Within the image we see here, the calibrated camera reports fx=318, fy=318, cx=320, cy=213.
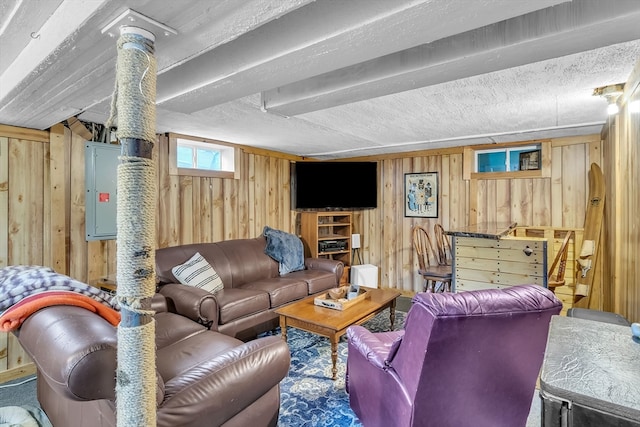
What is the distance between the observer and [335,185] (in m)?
5.10

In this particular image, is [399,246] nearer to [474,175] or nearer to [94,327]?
[474,175]

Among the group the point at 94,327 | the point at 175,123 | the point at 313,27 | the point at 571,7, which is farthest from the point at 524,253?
the point at 175,123

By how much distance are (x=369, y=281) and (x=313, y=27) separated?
4.02 metres

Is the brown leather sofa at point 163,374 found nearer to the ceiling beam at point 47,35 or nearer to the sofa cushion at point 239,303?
the sofa cushion at point 239,303

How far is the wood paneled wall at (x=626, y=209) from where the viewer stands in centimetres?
183

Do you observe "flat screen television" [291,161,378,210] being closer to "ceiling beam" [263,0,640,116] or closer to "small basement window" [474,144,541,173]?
"small basement window" [474,144,541,173]

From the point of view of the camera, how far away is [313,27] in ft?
4.19

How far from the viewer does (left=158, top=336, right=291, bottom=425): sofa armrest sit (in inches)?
49.0

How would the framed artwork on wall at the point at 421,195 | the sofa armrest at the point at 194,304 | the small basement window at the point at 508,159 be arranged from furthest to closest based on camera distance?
1. the framed artwork on wall at the point at 421,195
2. the small basement window at the point at 508,159
3. the sofa armrest at the point at 194,304

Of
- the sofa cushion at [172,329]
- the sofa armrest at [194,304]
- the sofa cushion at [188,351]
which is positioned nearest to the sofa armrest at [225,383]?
the sofa cushion at [188,351]

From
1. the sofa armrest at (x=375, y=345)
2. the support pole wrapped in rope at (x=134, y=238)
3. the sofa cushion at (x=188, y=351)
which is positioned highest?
the support pole wrapped in rope at (x=134, y=238)

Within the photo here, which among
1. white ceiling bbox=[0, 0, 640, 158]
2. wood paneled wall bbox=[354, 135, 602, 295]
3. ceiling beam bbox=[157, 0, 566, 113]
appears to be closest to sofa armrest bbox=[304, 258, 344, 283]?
wood paneled wall bbox=[354, 135, 602, 295]

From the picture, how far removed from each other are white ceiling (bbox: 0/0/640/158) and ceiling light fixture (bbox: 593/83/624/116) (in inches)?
3.2

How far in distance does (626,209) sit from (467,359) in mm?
1712
